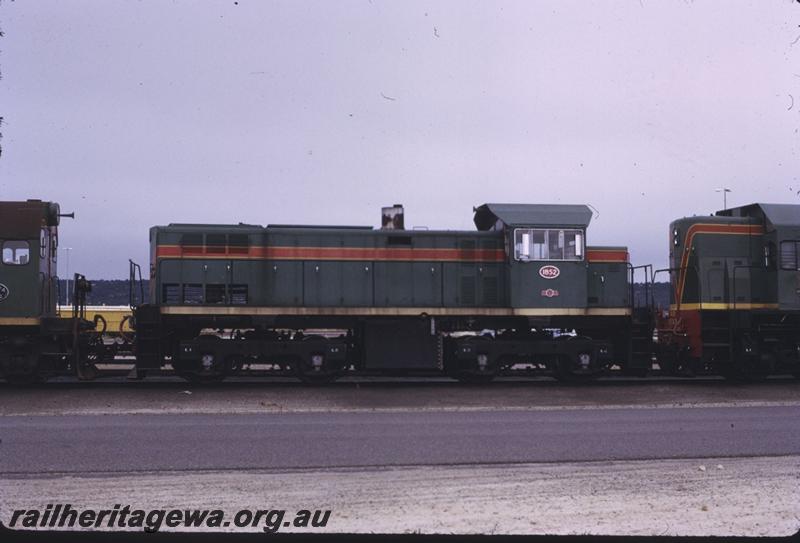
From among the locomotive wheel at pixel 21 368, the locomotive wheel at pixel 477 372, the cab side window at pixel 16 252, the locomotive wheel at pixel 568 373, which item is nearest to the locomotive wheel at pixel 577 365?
the locomotive wheel at pixel 568 373

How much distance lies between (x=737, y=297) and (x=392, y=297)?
8222 mm

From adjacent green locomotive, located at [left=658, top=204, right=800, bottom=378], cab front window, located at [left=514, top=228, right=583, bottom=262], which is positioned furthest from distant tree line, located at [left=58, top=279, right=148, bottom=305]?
adjacent green locomotive, located at [left=658, top=204, right=800, bottom=378]

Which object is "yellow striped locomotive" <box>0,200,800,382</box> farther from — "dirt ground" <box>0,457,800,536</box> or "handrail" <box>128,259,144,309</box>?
"dirt ground" <box>0,457,800,536</box>

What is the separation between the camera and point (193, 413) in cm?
1290

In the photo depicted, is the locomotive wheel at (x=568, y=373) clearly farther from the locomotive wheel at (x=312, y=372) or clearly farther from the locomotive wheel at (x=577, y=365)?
the locomotive wheel at (x=312, y=372)

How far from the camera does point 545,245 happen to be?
17469mm

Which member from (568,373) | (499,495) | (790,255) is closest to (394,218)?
(568,373)

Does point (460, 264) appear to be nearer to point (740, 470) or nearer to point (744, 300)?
point (744, 300)

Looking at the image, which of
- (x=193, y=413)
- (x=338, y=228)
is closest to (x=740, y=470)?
(x=193, y=413)

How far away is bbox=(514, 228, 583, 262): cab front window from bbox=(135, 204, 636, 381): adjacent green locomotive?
0.9 inches

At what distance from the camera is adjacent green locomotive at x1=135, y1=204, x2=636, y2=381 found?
1709 cm

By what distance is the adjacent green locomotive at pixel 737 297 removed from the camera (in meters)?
17.9

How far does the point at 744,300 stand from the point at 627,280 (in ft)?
9.46

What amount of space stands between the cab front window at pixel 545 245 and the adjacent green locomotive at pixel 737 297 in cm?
323
